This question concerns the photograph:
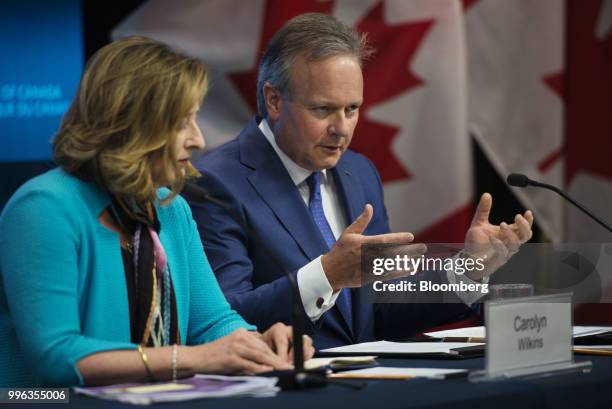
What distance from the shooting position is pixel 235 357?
2062 mm

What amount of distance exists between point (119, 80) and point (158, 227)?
366 millimetres

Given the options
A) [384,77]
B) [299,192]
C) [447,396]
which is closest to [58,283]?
[447,396]

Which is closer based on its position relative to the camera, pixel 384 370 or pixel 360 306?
pixel 384 370

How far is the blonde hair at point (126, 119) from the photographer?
7.11 feet

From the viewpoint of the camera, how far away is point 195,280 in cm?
246

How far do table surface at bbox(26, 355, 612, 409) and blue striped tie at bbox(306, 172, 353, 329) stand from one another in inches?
36.3

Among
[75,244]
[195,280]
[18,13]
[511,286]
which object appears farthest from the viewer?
[18,13]

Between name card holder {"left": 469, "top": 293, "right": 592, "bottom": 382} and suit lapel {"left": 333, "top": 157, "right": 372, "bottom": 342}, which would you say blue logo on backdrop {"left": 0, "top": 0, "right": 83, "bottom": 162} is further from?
name card holder {"left": 469, "top": 293, "right": 592, "bottom": 382}

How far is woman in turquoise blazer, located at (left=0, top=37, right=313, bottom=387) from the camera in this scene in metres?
2.02

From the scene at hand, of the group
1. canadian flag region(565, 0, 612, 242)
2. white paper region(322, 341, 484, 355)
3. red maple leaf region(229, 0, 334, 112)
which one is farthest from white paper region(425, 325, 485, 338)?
canadian flag region(565, 0, 612, 242)

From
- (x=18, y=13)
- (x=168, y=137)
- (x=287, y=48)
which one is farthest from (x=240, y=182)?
(x=18, y=13)

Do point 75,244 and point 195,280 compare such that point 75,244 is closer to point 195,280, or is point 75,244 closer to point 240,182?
point 195,280

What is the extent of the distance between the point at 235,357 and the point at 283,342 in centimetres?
21

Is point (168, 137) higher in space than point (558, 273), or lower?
higher
